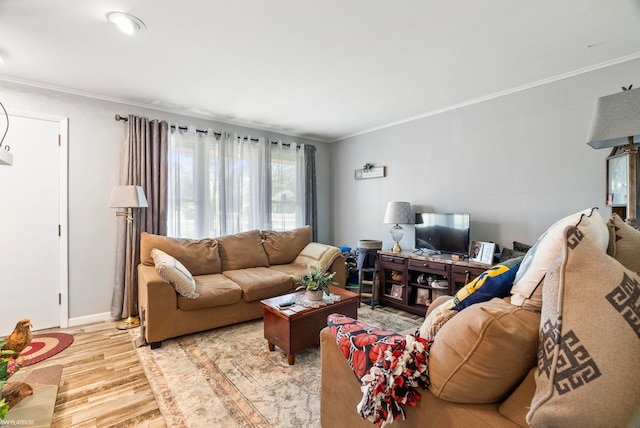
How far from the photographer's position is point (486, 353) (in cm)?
86

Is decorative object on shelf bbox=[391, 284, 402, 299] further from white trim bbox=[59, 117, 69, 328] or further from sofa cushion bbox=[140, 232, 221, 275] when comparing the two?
white trim bbox=[59, 117, 69, 328]

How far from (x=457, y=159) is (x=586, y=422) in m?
3.39

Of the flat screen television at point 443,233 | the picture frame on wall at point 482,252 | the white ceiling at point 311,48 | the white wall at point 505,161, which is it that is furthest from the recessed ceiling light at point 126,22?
the picture frame on wall at point 482,252

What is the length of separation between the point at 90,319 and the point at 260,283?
1.95 metres

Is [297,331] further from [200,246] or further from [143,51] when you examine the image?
[143,51]

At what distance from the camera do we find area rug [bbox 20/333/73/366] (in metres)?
2.51

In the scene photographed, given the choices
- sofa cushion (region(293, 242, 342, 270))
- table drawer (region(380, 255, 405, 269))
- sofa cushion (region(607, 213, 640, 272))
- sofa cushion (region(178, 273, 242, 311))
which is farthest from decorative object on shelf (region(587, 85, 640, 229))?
sofa cushion (region(178, 273, 242, 311))

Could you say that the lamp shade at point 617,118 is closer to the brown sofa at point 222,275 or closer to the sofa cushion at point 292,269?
the brown sofa at point 222,275

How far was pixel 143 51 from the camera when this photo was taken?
7.91 feet

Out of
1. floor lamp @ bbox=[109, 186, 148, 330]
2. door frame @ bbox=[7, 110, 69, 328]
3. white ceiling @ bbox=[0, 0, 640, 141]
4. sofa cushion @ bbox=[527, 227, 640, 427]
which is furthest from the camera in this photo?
door frame @ bbox=[7, 110, 69, 328]

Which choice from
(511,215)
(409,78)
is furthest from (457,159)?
(409,78)

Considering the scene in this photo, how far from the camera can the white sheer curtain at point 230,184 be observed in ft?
12.7

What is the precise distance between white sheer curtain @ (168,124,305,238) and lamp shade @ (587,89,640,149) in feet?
12.3

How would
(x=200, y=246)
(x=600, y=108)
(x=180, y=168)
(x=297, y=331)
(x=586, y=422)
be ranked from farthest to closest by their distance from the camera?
(x=180, y=168) < (x=200, y=246) < (x=297, y=331) < (x=600, y=108) < (x=586, y=422)
